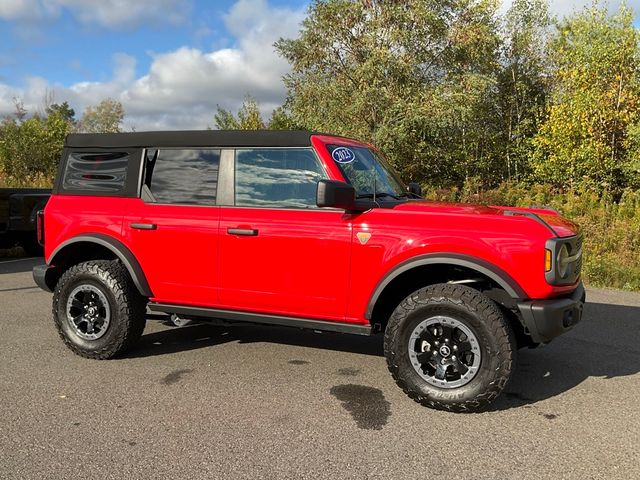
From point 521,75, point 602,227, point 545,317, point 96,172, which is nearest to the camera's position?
point 545,317

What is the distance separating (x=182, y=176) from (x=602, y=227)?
34.4 ft

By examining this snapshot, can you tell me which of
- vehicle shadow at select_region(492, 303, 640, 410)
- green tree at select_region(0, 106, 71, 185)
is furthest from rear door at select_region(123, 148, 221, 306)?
green tree at select_region(0, 106, 71, 185)

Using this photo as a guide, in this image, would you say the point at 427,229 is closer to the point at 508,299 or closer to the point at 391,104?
the point at 508,299

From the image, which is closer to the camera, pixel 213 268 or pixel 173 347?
pixel 213 268

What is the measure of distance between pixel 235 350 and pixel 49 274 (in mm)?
1886

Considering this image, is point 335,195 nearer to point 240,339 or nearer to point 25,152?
point 240,339

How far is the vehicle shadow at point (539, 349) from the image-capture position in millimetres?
4312

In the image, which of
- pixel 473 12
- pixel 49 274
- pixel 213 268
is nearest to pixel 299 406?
pixel 213 268

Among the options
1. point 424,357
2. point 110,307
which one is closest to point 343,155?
point 424,357

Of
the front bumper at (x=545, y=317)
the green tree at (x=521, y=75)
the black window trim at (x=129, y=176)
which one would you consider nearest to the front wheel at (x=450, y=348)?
the front bumper at (x=545, y=317)

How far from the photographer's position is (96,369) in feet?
14.9

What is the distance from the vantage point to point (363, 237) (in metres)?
3.92

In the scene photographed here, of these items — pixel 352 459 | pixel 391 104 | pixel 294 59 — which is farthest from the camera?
pixel 294 59

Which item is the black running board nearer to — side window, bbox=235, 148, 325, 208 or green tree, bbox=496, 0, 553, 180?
side window, bbox=235, 148, 325, 208
